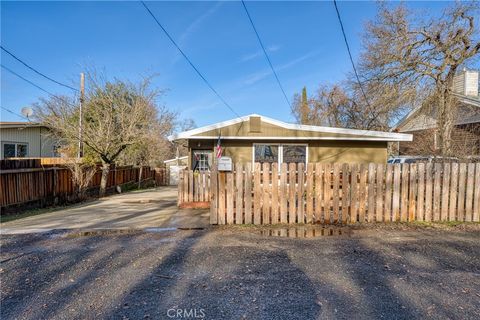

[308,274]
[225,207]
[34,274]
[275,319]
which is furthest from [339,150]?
[34,274]

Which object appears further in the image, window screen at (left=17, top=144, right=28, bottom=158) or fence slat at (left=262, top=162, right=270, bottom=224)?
window screen at (left=17, top=144, right=28, bottom=158)

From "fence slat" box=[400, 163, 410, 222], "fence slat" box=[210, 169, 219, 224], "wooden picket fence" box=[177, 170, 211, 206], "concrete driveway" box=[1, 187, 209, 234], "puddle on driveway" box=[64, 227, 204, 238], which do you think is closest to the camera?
"puddle on driveway" box=[64, 227, 204, 238]

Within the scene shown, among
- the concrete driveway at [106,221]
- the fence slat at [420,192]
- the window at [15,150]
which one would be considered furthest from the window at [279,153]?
the window at [15,150]

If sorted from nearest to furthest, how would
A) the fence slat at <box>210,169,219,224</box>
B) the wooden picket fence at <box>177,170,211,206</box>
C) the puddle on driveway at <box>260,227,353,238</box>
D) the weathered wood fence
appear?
the puddle on driveway at <box>260,227,353,238</box>
the fence slat at <box>210,169,219,224</box>
the weathered wood fence
the wooden picket fence at <box>177,170,211,206</box>

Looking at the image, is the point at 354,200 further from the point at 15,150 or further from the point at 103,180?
the point at 15,150

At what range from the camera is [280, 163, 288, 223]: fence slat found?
5910 mm

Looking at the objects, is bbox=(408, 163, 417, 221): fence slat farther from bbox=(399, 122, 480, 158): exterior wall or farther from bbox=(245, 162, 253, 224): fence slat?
bbox=(399, 122, 480, 158): exterior wall

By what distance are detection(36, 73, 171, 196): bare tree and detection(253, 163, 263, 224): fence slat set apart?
10.4 metres

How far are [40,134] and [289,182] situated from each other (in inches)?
726

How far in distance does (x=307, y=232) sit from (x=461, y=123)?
48.5 ft

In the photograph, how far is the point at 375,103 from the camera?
500 inches

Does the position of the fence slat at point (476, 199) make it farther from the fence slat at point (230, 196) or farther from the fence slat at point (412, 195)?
the fence slat at point (230, 196)

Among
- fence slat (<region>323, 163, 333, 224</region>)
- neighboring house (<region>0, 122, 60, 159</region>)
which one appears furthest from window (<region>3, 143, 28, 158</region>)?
fence slat (<region>323, 163, 333, 224</region>)

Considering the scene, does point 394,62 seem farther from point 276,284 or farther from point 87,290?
point 87,290
